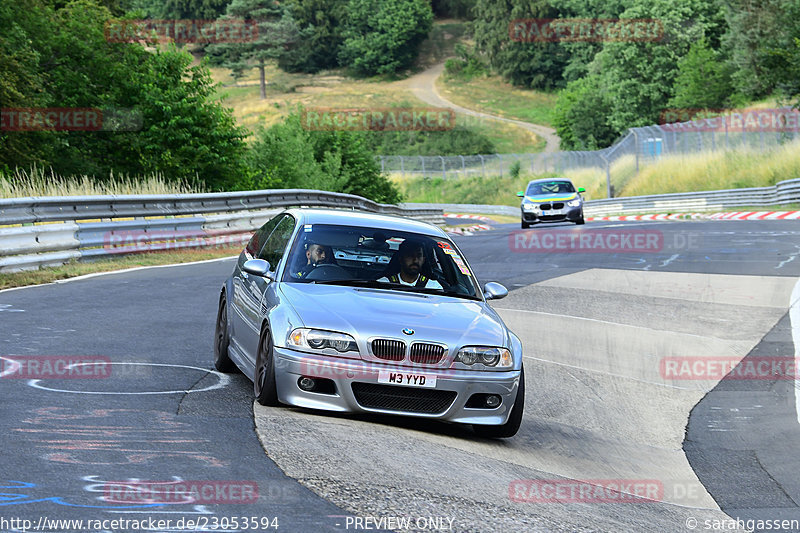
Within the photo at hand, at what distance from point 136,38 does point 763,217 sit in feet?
70.1

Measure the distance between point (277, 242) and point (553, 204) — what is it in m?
25.6

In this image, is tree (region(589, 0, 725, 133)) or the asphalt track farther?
tree (region(589, 0, 725, 133))

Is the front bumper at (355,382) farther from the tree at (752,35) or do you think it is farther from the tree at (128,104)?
the tree at (752,35)

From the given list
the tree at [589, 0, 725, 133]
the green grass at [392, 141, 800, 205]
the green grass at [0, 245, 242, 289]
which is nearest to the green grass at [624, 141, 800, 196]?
the green grass at [392, 141, 800, 205]

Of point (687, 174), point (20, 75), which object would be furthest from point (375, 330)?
point (687, 174)

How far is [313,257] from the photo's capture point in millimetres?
8547

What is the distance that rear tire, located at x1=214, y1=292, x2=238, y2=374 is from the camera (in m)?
9.35

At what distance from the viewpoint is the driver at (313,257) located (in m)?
8.41

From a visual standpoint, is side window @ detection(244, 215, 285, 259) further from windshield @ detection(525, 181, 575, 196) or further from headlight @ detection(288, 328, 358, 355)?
Answer: windshield @ detection(525, 181, 575, 196)

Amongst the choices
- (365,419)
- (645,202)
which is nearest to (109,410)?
(365,419)

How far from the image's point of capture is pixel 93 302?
13383 mm

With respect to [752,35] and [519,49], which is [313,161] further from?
[519,49]

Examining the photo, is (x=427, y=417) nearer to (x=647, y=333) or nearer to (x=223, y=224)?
(x=647, y=333)

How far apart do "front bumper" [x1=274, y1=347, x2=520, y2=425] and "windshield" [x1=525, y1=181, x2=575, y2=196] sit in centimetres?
2740
